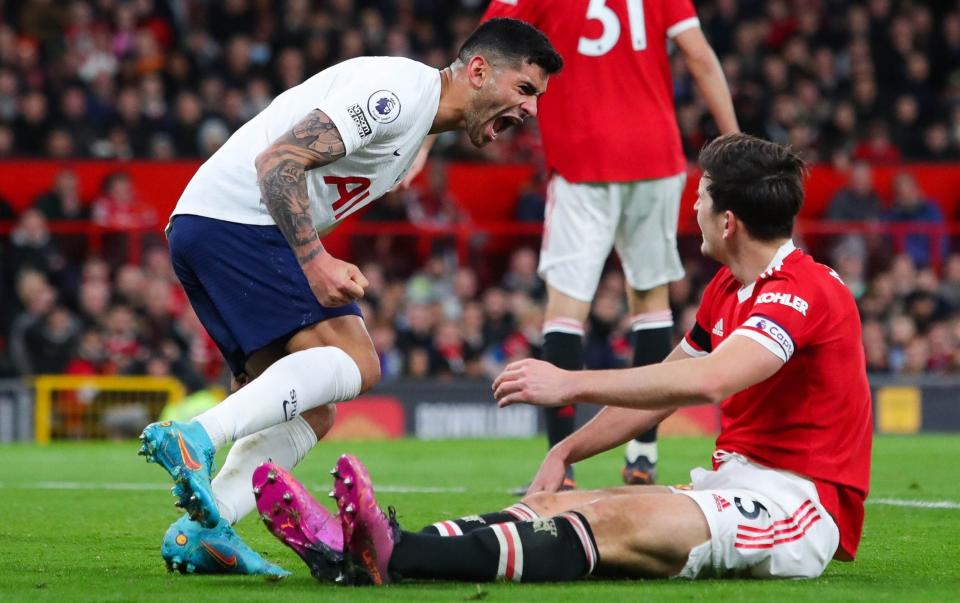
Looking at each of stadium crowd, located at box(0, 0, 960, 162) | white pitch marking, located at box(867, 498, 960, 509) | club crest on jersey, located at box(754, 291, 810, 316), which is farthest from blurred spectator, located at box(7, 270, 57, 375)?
club crest on jersey, located at box(754, 291, 810, 316)

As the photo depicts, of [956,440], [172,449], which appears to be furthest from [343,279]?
[956,440]

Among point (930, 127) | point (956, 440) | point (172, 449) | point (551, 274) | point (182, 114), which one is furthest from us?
point (930, 127)

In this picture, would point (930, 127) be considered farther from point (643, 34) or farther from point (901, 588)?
point (901, 588)

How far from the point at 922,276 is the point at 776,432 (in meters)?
11.9

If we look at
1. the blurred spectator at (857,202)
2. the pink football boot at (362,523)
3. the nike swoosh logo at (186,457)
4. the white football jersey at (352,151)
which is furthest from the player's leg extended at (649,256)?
the blurred spectator at (857,202)

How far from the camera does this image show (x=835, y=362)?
420 centimetres

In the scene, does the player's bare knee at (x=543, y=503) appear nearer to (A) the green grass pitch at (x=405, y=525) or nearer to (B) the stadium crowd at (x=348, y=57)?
(A) the green grass pitch at (x=405, y=525)

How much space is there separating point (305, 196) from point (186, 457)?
A: 873 millimetres

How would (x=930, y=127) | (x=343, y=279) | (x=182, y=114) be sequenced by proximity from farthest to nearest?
(x=930, y=127) < (x=182, y=114) < (x=343, y=279)

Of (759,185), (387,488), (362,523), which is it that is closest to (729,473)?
(759,185)

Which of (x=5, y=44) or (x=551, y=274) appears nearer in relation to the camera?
(x=551, y=274)

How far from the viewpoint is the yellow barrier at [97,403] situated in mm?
12836

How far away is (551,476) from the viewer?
14.8ft

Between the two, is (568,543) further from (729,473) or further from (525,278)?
(525,278)
